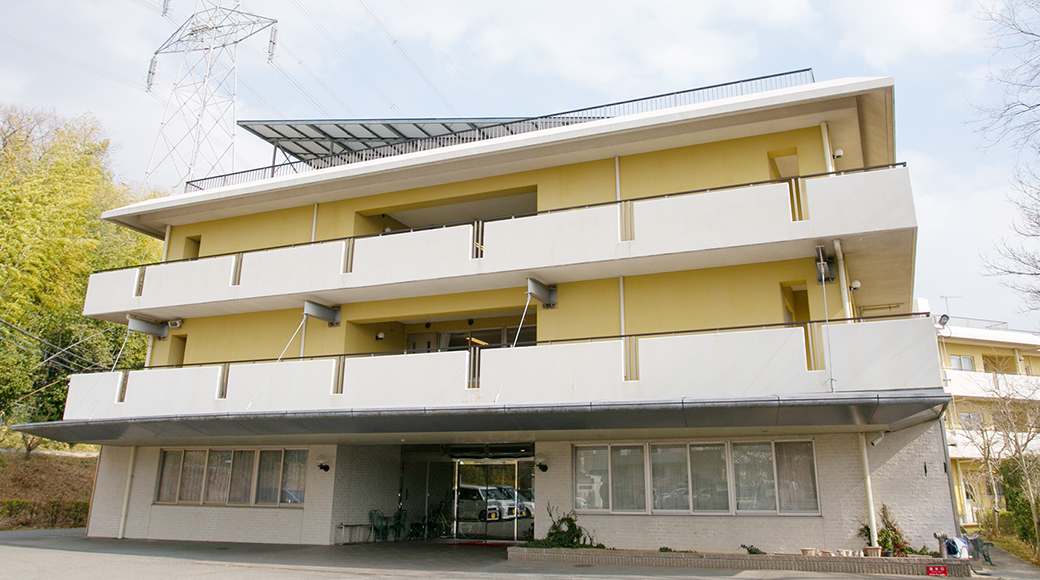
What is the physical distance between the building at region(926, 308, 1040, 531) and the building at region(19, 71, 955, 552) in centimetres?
1337

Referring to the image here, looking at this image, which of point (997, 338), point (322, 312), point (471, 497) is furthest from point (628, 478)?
point (997, 338)

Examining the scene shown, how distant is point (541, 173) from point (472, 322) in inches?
182

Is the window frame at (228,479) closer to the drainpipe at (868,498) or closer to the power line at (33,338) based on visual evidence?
the power line at (33,338)

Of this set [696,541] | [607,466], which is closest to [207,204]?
[607,466]

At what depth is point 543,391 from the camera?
45.3ft

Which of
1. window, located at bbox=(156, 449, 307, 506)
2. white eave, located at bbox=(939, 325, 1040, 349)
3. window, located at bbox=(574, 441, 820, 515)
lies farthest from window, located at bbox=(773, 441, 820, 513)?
white eave, located at bbox=(939, 325, 1040, 349)

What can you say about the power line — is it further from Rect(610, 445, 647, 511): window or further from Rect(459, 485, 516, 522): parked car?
Rect(610, 445, 647, 511): window

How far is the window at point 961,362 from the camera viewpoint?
3812cm

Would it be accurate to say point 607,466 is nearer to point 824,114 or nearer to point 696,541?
point 696,541

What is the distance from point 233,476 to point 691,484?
1214cm

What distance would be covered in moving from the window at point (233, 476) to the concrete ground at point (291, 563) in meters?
1.38

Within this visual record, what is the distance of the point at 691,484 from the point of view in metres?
14.3

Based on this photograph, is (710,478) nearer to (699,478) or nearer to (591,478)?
(699,478)

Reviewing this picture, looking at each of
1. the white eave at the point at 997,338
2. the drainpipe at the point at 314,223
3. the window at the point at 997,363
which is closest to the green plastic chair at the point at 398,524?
the drainpipe at the point at 314,223
